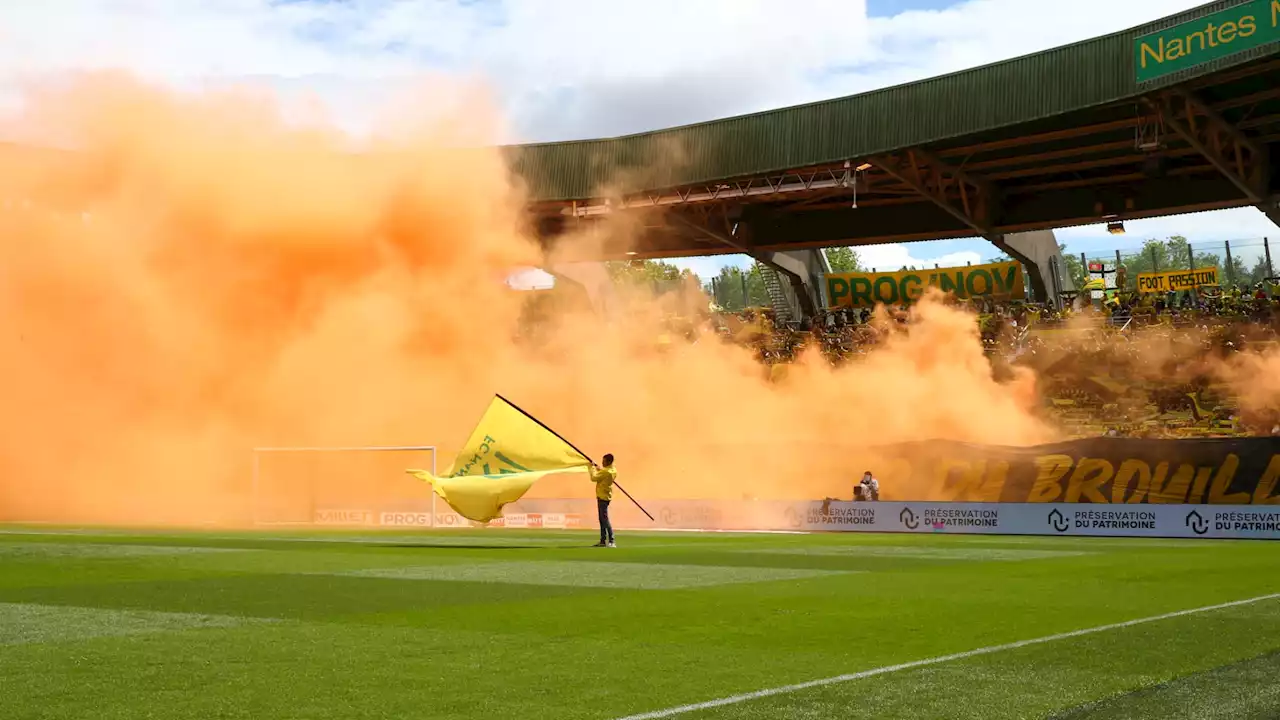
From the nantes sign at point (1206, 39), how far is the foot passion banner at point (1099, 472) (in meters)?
9.05

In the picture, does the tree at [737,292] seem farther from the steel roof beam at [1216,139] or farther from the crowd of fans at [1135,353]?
the steel roof beam at [1216,139]

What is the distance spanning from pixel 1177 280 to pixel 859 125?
19482 mm

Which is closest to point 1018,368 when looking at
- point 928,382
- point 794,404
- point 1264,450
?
point 928,382

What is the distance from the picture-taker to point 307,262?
37.0m

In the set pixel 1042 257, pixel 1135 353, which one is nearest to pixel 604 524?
pixel 1135 353

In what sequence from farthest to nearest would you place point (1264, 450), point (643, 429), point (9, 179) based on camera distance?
point (643, 429) → point (9, 179) → point (1264, 450)

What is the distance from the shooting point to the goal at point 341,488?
34031mm

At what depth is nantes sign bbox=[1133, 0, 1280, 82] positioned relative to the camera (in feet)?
93.4

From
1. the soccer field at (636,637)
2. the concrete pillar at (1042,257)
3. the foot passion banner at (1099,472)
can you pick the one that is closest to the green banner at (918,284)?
the concrete pillar at (1042,257)

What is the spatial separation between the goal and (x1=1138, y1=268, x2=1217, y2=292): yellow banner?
2873cm

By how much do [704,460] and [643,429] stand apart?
341 centimetres

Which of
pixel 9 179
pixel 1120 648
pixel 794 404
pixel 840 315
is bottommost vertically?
pixel 1120 648

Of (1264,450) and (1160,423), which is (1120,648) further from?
(1160,423)

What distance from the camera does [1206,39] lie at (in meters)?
29.8
